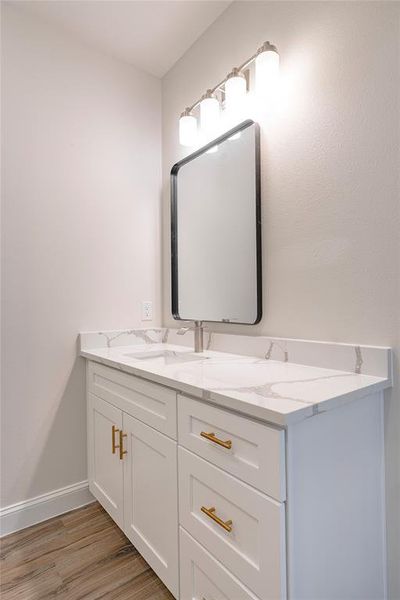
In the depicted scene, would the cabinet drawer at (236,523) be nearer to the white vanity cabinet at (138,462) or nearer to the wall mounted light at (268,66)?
the white vanity cabinet at (138,462)

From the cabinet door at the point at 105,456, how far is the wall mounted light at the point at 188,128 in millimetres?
1411

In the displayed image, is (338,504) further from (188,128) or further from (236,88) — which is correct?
(188,128)

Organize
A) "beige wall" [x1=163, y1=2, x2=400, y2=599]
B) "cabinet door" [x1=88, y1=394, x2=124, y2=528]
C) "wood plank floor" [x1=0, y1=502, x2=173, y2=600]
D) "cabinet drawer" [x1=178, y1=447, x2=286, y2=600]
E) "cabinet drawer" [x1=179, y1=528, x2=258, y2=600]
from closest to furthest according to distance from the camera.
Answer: "cabinet drawer" [x1=178, y1=447, x2=286, y2=600], "cabinet drawer" [x1=179, y1=528, x2=258, y2=600], "beige wall" [x1=163, y1=2, x2=400, y2=599], "wood plank floor" [x1=0, y1=502, x2=173, y2=600], "cabinet door" [x1=88, y1=394, x2=124, y2=528]

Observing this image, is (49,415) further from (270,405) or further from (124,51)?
(124,51)

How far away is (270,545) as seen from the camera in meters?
0.75

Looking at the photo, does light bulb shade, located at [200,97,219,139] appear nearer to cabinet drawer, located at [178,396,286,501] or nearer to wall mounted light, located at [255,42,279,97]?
wall mounted light, located at [255,42,279,97]

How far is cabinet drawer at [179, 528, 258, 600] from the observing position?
0.85 meters

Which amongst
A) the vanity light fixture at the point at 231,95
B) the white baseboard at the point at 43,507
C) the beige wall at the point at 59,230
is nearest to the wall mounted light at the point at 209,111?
the vanity light fixture at the point at 231,95

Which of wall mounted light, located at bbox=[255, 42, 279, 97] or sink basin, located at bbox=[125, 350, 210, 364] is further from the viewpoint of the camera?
sink basin, located at bbox=[125, 350, 210, 364]

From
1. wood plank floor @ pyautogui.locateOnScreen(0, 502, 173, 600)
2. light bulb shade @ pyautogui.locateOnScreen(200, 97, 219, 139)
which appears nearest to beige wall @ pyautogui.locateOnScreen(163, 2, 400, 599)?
light bulb shade @ pyautogui.locateOnScreen(200, 97, 219, 139)

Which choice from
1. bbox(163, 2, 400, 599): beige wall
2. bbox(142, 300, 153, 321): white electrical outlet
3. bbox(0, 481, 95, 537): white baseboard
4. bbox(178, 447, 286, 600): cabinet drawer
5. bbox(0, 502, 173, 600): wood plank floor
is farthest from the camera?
bbox(142, 300, 153, 321): white electrical outlet

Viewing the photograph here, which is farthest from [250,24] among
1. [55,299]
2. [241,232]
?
[55,299]

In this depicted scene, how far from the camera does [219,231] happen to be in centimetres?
168

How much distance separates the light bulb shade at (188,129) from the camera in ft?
5.81
